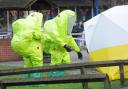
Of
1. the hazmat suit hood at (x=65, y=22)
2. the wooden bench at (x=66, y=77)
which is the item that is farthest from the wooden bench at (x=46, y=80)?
the hazmat suit hood at (x=65, y=22)

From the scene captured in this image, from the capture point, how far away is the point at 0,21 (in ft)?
124

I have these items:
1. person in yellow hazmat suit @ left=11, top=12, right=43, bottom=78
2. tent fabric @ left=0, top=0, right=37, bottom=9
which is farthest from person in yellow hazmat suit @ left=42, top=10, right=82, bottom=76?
tent fabric @ left=0, top=0, right=37, bottom=9

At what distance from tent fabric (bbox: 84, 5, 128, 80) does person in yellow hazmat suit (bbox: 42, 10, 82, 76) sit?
1206 millimetres

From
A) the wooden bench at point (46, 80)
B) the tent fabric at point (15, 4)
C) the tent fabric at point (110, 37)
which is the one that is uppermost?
the tent fabric at point (15, 4)

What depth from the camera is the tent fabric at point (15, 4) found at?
3045 centimetres

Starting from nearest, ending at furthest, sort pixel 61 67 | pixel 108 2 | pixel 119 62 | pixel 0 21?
pixel 61 67 → pixel 119 62 → pixel 0 21 → pixel 108 2

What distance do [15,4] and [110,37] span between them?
18.0 meters

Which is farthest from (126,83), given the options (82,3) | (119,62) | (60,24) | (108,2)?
(108,2)

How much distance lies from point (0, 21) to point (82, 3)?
580 centimetres

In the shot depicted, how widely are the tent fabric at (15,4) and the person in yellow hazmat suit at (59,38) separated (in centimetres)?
1686

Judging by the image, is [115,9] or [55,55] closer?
[55,55]

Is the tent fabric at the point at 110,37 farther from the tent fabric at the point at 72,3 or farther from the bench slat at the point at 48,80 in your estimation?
the tent fabric at the point at 72,3

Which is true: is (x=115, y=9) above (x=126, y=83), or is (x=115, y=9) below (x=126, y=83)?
above

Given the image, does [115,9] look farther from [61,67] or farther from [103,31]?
[61,67]
